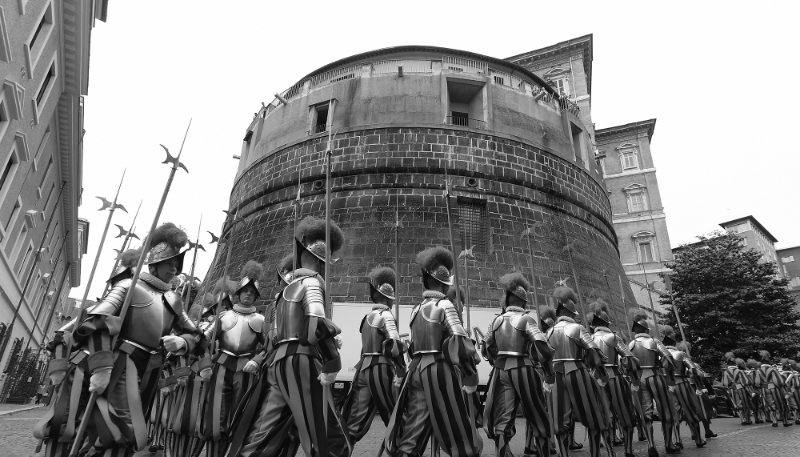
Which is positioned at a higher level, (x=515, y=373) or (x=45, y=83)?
(x=45, y=83)

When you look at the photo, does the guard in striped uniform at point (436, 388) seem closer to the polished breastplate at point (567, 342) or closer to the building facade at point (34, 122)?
the polished breastplate at point (567, 342)

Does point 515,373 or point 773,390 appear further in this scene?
Result: point 773,390

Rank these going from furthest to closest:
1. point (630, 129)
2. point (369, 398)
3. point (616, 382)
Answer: point (630, 129) < point (616, 382) < point (369, 398)

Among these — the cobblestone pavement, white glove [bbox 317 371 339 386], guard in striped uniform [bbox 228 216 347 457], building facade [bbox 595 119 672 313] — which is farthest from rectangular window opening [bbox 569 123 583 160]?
white glove [bbox 317 371 339 386]

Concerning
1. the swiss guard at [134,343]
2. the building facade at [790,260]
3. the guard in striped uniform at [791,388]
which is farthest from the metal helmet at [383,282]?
the building facade at [790,260]

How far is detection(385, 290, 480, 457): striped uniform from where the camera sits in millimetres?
4738

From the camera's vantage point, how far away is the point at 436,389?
488 centimetres

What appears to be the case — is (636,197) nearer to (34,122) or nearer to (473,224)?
(473,224)

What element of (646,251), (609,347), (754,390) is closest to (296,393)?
(609,347)

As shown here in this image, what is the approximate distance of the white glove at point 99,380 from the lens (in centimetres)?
371

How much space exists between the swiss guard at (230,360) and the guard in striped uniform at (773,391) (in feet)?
44.7

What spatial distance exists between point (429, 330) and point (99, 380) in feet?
10.1

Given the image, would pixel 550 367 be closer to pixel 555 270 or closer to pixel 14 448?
pixel 14 448

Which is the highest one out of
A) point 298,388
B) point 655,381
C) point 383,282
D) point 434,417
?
point 383,282
